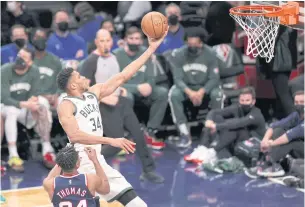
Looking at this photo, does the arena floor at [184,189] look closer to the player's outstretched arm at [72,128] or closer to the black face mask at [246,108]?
the black face mask at [246,108]

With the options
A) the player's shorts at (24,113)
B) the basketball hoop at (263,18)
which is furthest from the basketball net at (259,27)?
the player's shorts at (24,113)

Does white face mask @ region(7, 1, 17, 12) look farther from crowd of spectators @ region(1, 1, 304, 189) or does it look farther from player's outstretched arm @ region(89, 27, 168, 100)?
player's outstretched arm @ region(89, 27, 168, 100)

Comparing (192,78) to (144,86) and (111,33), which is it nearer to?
(144,86)

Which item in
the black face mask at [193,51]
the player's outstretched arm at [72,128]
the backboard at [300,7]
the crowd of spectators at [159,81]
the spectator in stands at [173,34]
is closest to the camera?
the player's outstretched arm at [72,128]

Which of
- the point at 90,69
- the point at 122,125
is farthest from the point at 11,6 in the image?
the point at 122,125

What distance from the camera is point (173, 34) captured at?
1387 centimetres

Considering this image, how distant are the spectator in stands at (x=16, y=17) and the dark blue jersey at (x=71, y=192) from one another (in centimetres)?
636

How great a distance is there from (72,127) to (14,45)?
15.7ft

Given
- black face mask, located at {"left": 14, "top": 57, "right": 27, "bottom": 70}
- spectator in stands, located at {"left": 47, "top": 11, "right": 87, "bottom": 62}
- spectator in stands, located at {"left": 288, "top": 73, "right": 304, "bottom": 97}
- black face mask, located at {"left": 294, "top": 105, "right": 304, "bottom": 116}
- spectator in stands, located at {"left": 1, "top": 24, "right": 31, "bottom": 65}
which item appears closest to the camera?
black face mask, located at {"left": 294, "top": 105, "right": 304, "bottom": 116}

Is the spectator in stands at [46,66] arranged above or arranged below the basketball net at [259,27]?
below

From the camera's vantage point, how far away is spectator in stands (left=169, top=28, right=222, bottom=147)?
42.3 feet

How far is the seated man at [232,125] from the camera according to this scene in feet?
38.9

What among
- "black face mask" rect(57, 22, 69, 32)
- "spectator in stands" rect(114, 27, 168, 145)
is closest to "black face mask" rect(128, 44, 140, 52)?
"spectator in stands" rect(114, 27, 168, 145)

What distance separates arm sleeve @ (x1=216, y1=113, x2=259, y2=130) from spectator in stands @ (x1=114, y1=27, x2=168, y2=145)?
1352 millimetres
